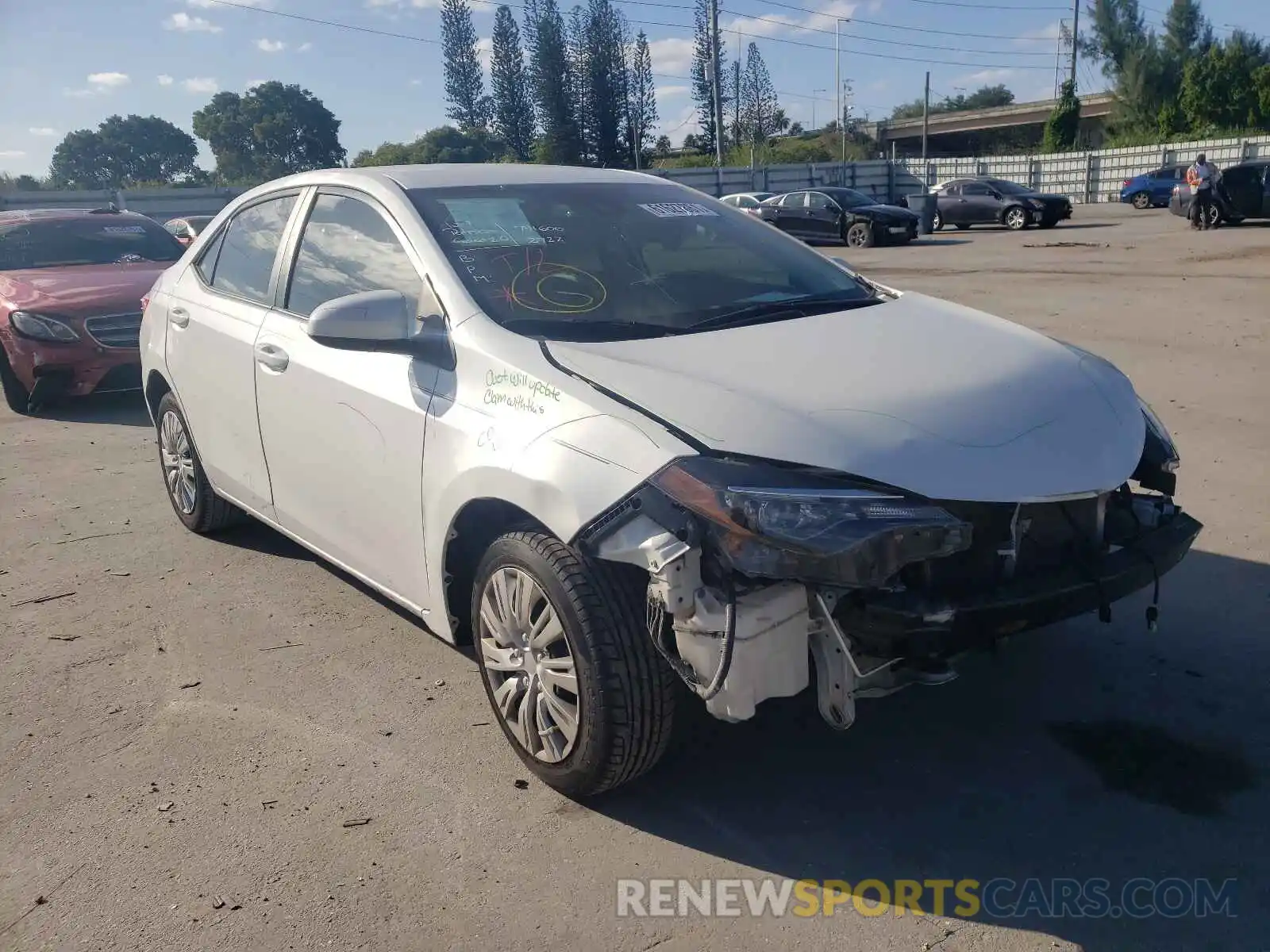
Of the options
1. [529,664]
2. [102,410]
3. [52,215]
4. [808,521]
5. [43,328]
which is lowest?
[102,410]

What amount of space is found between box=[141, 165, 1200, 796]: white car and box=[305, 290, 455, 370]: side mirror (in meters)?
0.01

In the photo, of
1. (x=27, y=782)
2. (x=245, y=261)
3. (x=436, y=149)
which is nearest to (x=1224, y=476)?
(x=245, y=261)

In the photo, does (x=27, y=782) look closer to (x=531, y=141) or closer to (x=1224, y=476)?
(x=1224, y=476)

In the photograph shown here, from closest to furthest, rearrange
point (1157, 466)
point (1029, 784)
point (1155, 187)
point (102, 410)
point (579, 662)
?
point (579, 662), point (1029, 784), point (1157, 466), point (102, 410), point (1155, 187)

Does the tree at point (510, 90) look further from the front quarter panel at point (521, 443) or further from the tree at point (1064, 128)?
the front quarter panel at point (521, 443)

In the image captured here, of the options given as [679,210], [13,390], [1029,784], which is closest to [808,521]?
[1029,784]

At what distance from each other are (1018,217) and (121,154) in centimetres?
8600

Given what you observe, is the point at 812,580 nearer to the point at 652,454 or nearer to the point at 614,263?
the point at 652,454

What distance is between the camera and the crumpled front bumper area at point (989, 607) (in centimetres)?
254

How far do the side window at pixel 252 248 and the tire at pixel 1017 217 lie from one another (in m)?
27.4

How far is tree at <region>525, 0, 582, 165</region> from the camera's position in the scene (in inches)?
3172

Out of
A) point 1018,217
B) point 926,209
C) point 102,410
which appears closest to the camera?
point 102,410

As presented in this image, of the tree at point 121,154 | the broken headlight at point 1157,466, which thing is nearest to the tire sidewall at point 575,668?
the broken headlight at point 1157,466

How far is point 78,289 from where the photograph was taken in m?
8.63
